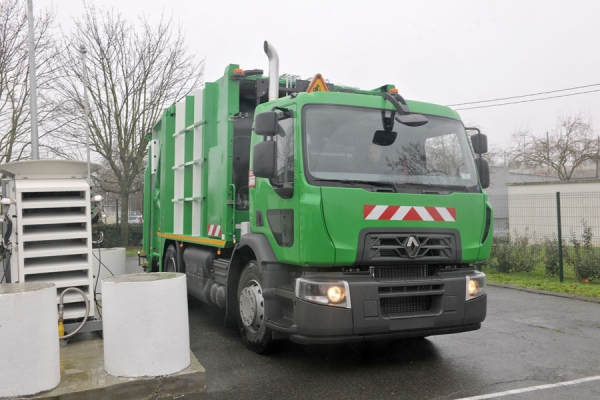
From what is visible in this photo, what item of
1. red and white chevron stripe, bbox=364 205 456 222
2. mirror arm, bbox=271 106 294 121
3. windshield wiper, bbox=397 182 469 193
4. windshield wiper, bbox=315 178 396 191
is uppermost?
mirror arm, bbox=271 106 294 121

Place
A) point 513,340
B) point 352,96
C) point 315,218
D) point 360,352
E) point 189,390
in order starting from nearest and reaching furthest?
1. point 189,390
2. point 315,218
3. point 352,96
4. point 360,352
5. point 513,340

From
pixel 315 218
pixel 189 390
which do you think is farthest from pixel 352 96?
pixel 189 390

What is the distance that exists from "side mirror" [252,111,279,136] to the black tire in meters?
3.98

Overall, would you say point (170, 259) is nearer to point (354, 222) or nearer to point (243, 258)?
point (243, 258)

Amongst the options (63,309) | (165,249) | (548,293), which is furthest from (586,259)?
(63,309)

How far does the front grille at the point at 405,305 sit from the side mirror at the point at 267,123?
1.88 m

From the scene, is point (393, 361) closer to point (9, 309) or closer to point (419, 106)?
point (419, 106)

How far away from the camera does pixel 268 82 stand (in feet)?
22.0

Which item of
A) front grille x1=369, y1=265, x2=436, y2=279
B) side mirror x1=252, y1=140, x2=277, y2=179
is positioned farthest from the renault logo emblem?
side mirror x1=252, y1=140, x2=277, y2=179

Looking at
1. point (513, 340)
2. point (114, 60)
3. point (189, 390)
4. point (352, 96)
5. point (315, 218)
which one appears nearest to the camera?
point (189, 390)

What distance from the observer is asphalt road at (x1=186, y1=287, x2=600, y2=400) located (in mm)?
4535

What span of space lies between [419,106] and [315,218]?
73.2 inches

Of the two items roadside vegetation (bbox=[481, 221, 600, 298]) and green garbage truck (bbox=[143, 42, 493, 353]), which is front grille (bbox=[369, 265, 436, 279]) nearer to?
green garbage truck (bbox=[143, 42, 493, 353])

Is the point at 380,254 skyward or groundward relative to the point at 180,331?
skyward
